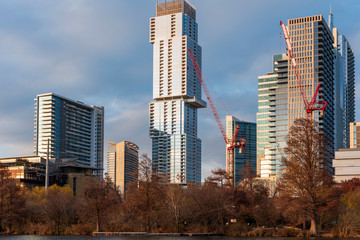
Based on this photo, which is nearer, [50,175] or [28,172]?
[28,172]

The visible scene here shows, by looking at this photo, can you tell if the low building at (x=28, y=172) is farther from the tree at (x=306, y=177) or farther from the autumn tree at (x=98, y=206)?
the tree at (x=306, y=177)

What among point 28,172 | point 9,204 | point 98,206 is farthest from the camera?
point 28,172

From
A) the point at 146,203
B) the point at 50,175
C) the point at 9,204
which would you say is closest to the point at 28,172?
the point at 50,175

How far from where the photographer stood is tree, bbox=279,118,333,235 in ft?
268

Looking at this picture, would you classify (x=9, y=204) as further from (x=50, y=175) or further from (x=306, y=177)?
(x=50, y=175)

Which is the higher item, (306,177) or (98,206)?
(306,177)

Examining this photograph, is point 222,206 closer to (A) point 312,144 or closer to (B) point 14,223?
(A) point 312,144

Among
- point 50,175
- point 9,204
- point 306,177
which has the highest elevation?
point 306,177

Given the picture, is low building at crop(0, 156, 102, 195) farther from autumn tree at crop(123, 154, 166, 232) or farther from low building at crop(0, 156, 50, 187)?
autumn tree at crop(123, 154, 166, 232)

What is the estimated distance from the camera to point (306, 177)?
271ft

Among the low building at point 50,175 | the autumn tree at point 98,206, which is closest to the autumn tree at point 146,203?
the autumn tree at point 98,206

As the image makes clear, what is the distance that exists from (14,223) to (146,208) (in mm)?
28845

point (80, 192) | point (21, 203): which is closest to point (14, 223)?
point (21, 203)

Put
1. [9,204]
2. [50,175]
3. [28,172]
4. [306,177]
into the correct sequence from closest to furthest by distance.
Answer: [306,177], [9,204], [28,172], [50,175]
